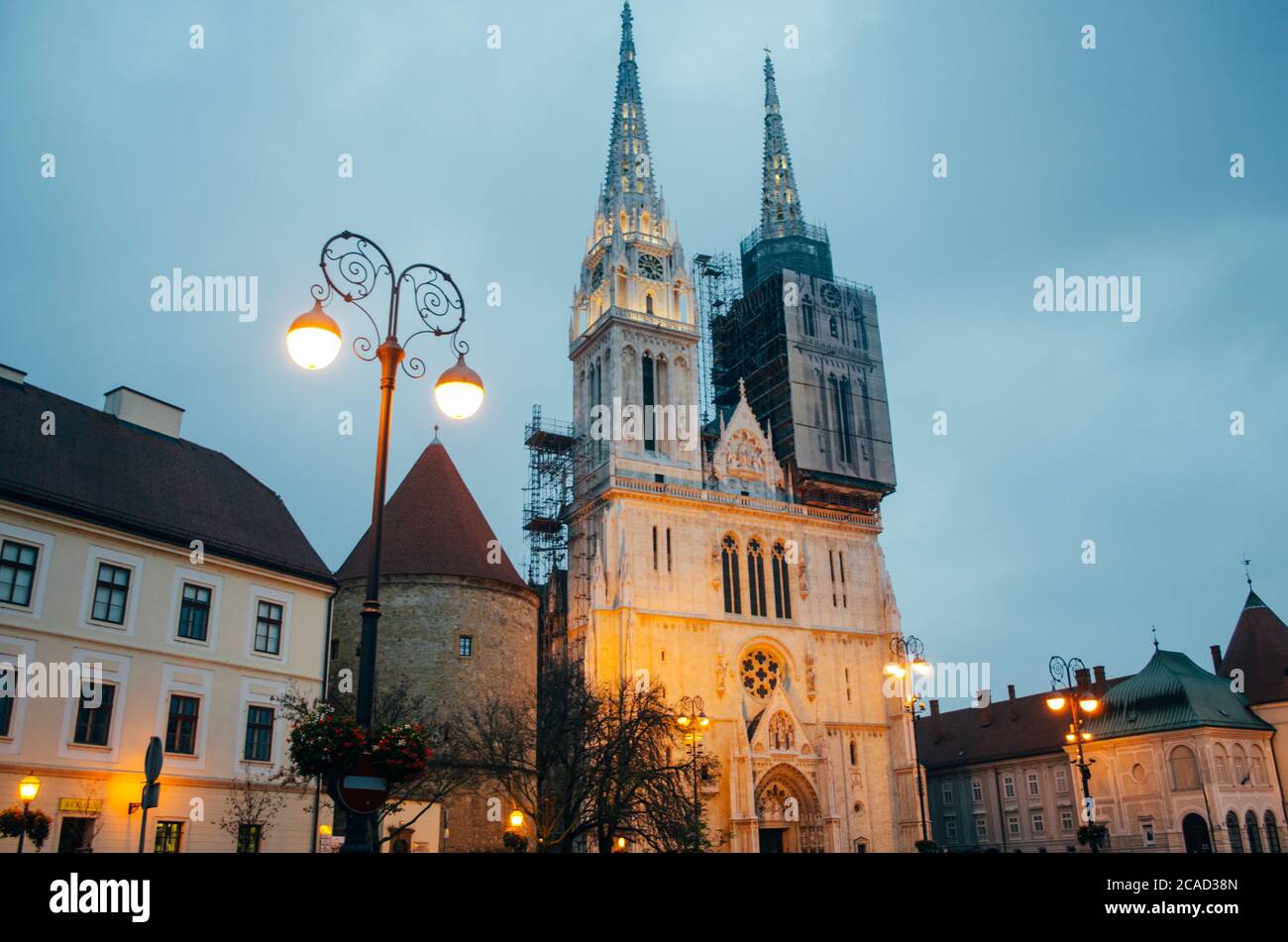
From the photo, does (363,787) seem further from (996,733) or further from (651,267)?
(996,733)

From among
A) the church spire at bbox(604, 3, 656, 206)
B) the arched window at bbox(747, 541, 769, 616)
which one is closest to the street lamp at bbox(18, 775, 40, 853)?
the arched window at bbox(747, 541, 769, 616)

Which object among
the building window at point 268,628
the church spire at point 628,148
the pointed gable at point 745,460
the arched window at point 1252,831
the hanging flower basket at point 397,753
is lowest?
the arched window at point 1252,831

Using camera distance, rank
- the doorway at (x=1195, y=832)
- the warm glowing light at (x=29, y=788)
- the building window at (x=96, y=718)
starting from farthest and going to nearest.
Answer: the doorway at (x=1195, y=832), the building window at (x=96, y=718), the warm glowing light at (x=29, y=788)

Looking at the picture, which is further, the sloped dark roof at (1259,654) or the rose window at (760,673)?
the sloped dark roof at (1259,654)

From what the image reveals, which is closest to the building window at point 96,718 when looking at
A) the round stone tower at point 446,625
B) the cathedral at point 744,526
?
the round stone tower at point 446,625

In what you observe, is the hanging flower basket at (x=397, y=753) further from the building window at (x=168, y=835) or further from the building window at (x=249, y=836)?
the building window at (x=249, y=836)

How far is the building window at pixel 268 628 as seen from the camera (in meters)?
26.7

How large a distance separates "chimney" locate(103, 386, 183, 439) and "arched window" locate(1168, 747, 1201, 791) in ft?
162

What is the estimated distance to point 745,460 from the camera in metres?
57.0

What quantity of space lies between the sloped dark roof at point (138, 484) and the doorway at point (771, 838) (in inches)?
1147

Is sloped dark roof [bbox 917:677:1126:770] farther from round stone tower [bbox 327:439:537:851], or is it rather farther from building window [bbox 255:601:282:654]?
building window [bbox 255:601:282:654]

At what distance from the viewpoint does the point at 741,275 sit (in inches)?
2849

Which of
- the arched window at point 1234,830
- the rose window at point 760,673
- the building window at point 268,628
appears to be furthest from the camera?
the rose window at point 760,673
